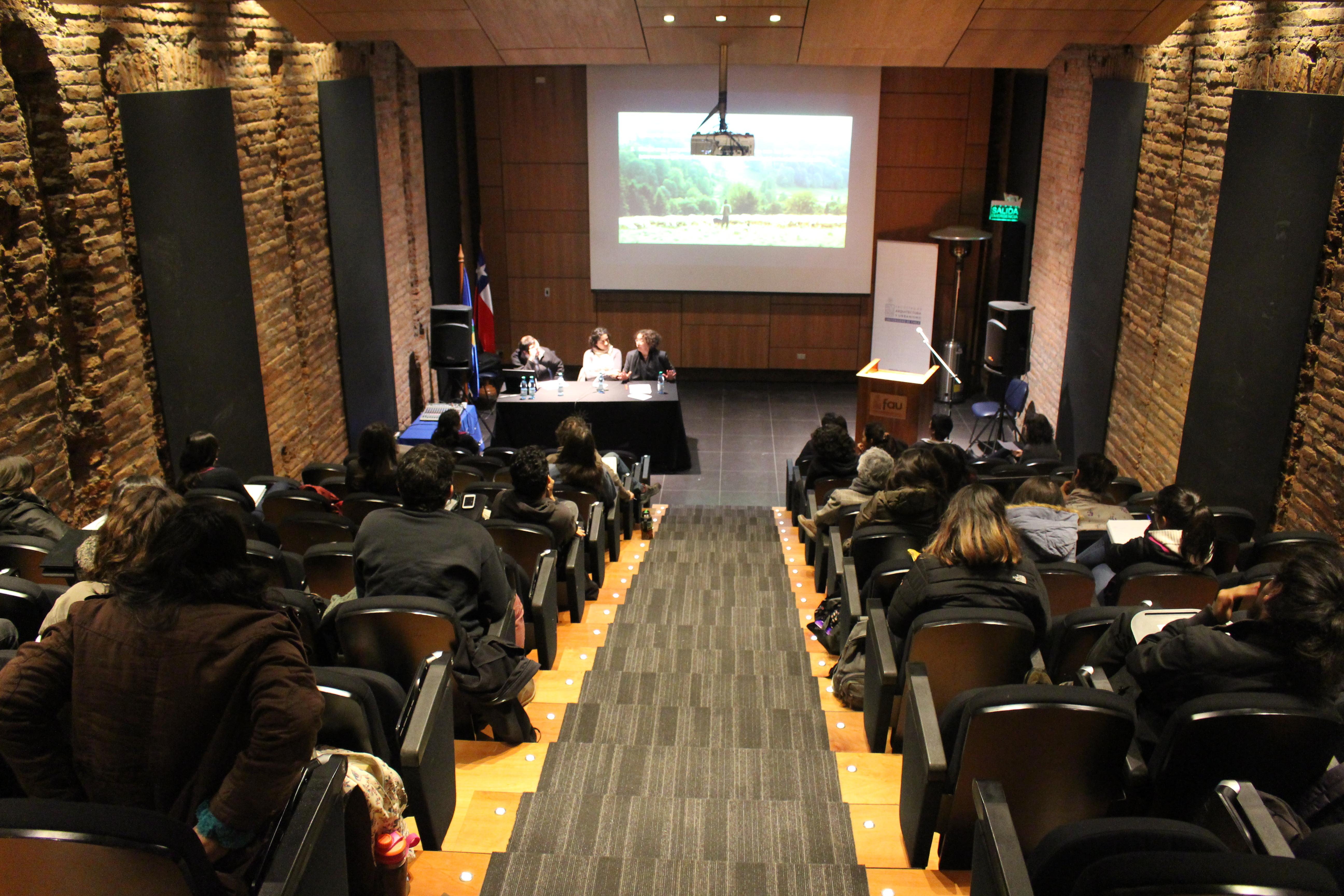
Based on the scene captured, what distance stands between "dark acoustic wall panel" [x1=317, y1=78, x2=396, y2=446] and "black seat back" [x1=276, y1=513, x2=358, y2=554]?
3.76 m

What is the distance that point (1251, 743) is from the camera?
2.23m

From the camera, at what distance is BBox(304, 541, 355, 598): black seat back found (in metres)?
3.76

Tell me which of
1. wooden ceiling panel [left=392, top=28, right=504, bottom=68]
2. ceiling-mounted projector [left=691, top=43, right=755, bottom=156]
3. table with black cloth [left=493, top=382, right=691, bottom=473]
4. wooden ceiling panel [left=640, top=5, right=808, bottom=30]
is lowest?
table with black cloth [left=493, top=382, right=691, bottom=473]

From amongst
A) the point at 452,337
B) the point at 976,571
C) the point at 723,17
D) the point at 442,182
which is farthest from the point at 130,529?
the point at 442,182

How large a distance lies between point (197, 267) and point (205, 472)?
152cm

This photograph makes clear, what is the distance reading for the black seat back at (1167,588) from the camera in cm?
361

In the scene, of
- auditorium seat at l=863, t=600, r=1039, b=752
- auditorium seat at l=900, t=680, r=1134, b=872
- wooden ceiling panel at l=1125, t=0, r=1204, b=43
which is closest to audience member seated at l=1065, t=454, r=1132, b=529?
auditorium seat at l=863, t=600, r=1039, b=752

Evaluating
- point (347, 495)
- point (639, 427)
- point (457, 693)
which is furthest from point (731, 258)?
point (457, 693)

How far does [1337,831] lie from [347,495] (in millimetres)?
4090

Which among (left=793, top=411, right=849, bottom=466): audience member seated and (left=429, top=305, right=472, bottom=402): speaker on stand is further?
(left=429, top=305, right=472, bottom=402): speaker on stand

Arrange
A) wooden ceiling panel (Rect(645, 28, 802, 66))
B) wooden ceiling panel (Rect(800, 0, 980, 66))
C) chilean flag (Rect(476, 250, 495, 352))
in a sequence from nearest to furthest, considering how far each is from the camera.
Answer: wooden ceiling panel (Rect(800, 0, 980, 66)), wooden ceiling panel (Rect(645, 28, 802, 66)), chilean flag (Rect(476, 250, 495, 352))

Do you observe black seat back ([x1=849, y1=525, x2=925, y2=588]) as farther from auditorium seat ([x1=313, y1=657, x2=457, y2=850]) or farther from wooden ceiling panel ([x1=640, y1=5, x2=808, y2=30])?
wooden ceiling panel ([x1=640, y1=5, x2=808, y2=30])

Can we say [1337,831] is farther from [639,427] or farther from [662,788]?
[639,427]

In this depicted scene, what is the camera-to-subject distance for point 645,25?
22.6 ft
